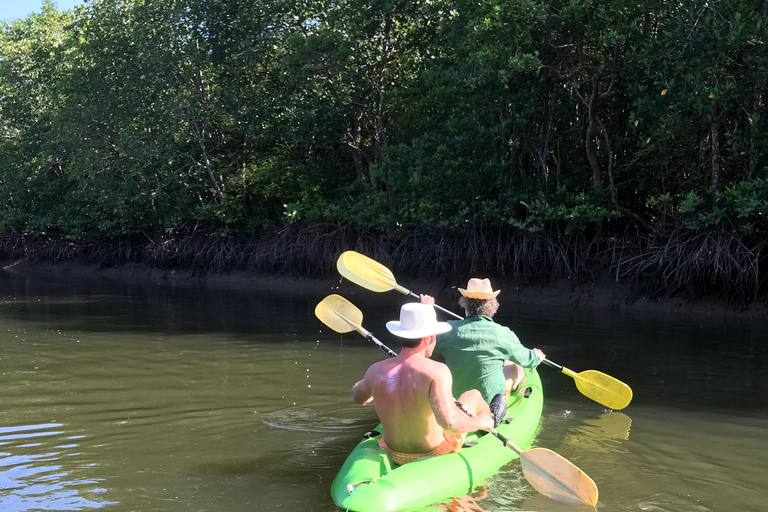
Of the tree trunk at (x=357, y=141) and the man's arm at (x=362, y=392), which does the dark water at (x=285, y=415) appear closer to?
the man's arm at (x=362, y=392)

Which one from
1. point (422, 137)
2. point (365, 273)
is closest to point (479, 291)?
point (365, 273)

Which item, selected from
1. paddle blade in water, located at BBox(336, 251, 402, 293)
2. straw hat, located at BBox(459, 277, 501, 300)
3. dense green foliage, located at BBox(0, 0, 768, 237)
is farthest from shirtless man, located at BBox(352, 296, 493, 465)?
dense green foliage, located at BBox(0, 0, 768, 237)

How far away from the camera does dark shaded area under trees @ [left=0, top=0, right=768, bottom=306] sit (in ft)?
38.3

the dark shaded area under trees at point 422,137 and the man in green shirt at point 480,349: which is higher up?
the dark shaded area under trees at point 422,137

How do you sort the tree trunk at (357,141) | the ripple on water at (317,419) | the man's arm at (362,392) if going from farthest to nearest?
the tree trunk at (357,141) → the ripple on water at (317,419) → the man's arm at (362,392)

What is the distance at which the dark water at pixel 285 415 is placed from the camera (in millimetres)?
4715

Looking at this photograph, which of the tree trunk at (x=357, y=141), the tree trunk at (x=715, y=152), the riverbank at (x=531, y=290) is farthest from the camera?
the tree trunk at (x=357, y=141)

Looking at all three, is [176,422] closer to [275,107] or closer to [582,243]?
[582,243]

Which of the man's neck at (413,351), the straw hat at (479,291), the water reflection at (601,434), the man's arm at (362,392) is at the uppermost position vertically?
the straw hat at (479,291)

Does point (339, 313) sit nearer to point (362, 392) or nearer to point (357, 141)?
point (362, 392)

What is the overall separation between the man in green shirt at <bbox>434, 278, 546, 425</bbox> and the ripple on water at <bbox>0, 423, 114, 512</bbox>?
7.54 ft

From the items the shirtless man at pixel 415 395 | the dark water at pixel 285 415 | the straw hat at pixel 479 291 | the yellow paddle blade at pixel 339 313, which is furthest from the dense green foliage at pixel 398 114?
the shirtless man at pixel 415 395

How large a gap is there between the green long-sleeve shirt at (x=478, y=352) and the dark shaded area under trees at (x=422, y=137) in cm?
701

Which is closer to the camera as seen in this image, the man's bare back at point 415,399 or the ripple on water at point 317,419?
the man's bare back at point 415,399
